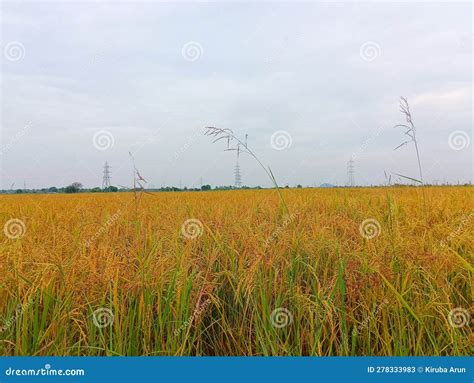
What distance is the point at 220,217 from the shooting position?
12.2ft

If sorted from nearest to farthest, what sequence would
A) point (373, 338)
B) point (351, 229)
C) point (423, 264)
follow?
point (373, 338)
point (423, 264)
point (351, 229)

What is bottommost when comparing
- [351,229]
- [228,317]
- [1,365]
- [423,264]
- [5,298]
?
[1,365]

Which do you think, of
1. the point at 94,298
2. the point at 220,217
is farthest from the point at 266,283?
the point at 220,217

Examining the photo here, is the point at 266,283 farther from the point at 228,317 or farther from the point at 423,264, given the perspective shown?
the point at 423,264

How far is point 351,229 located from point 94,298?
2194 mm

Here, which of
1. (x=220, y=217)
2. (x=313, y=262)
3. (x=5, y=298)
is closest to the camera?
(x=5, y=298)

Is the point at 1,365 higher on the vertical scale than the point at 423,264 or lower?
lower

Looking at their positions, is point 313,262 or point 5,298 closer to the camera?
point 5,298

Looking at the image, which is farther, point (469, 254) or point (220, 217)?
point (220, 217)

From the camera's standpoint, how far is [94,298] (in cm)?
176

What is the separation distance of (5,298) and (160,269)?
3.02 ft

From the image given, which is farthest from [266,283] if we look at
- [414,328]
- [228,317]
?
[414,328]

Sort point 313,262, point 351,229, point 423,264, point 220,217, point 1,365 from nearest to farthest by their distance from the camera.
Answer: point 1,365 → point 423,264 → point 313,262 → point 351,229 → point 220,217

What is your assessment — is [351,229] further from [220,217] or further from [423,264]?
[220,217]
